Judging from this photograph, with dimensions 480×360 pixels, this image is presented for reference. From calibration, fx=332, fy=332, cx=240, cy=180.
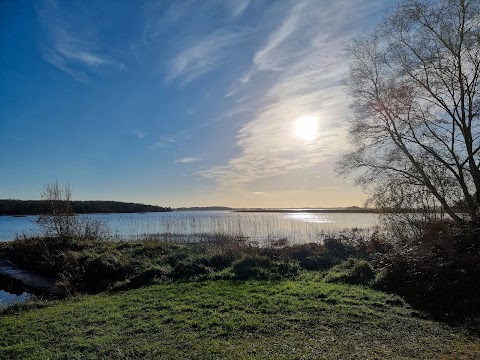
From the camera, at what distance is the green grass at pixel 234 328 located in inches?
248

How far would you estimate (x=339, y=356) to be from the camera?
5910 millimetres

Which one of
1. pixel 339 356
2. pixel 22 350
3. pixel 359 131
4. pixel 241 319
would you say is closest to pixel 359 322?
pixel 339 356

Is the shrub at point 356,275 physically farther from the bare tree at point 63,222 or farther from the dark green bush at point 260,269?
the bare tree at point 63,222

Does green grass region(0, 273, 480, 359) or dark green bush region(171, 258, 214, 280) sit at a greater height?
dark green bush region(171, 258, 214, 280)

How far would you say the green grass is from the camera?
20.7ft

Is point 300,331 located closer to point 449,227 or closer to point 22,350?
point 22,350

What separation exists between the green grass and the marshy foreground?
0.03 meters

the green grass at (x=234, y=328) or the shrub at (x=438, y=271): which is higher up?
the shrub at (x=438, y=271)

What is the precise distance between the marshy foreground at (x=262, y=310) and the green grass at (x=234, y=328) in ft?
0.09

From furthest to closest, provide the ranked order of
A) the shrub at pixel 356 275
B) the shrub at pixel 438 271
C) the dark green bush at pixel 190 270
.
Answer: the dark green bush at pixel 190 270, the shrub at pixel 356 275, the shrub at pixel 438 271

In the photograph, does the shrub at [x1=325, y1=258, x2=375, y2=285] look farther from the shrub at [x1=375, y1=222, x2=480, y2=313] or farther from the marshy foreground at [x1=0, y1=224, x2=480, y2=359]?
the shrub at [x1=375, y1=222, x2=480, y2=313]

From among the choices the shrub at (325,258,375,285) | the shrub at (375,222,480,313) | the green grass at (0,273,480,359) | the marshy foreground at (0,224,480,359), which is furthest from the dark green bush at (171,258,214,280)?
the shrub at (375,222,480,313)

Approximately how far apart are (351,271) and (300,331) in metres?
6.25

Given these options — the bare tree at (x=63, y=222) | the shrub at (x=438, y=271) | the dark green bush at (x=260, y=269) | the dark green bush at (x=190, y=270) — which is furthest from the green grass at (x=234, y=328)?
the bare tree at (x=63, y=222)
